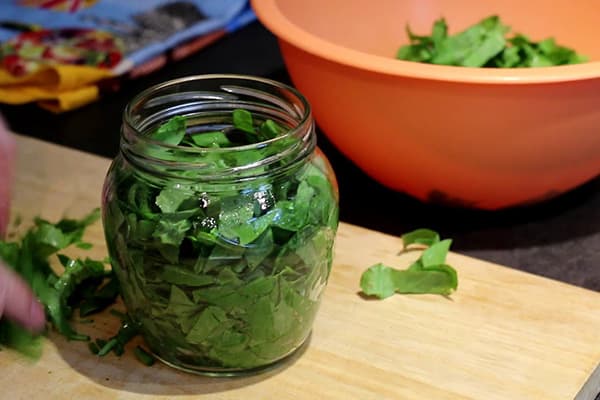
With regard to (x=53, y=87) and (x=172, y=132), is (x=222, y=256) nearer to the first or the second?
(x=172, y=132)

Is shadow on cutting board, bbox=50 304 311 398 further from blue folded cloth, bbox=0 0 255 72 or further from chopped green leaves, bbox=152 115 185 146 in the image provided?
blue folded cloth, bbox=0 0 255 72

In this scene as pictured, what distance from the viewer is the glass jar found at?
0.69m

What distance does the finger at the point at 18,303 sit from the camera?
2.20 feet

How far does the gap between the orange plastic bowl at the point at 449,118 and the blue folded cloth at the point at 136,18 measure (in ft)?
1.59

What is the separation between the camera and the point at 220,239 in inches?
26.6

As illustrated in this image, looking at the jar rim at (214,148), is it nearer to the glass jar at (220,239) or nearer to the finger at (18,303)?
the glass jar at (220,239)

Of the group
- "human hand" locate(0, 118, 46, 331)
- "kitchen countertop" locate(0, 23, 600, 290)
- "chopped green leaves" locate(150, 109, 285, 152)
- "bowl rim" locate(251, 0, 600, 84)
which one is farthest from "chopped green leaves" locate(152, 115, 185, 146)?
"kitchen countertop" locate(0, 23, 600, 290)

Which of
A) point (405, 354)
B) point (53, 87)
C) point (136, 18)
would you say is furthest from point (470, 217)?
point (136, 18)

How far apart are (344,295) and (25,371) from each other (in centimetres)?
32

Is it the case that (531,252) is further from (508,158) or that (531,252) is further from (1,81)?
(1,81)

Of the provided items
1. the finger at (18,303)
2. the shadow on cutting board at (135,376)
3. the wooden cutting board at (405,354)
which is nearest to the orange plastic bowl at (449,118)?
the wooden cutting board at (405,354)

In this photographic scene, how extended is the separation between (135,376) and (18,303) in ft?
0.42

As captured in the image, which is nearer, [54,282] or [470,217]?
[54,282]

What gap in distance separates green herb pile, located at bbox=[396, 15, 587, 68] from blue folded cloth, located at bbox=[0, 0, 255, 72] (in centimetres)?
55
